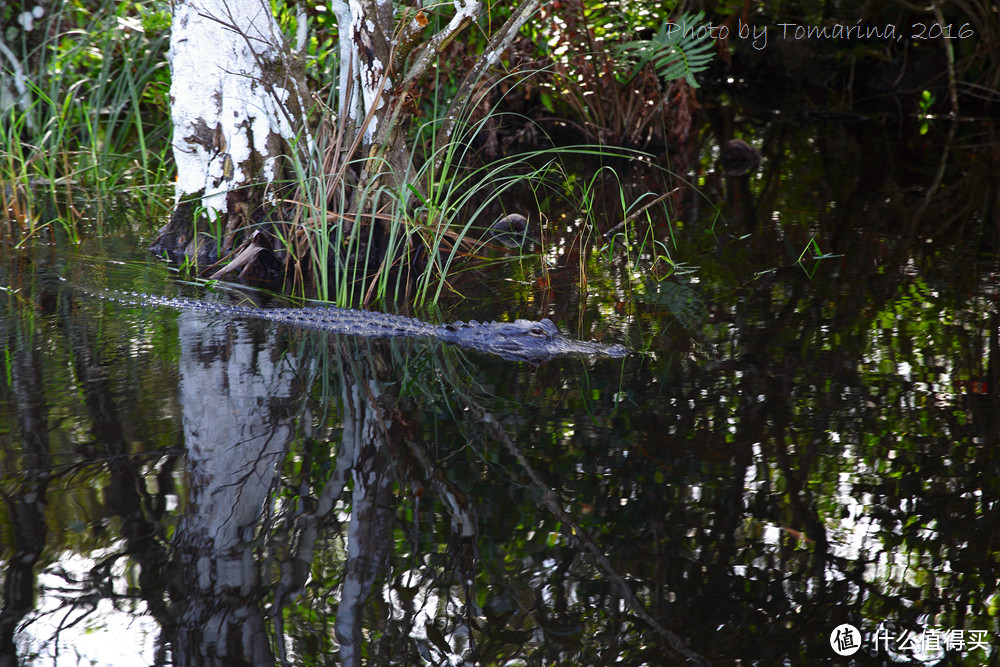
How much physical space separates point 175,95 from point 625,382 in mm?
3324

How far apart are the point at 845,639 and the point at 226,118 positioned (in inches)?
169

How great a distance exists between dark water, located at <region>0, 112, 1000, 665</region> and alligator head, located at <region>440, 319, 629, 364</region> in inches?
3.9

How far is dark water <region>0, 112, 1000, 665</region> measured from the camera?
1.77 m

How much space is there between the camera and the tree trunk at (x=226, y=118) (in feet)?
15.5

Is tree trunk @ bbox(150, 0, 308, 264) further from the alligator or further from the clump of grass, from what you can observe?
the alligator

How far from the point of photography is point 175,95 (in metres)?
4.93

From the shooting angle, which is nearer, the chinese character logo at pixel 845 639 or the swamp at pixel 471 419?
the chinese character logo at pixel 845 639

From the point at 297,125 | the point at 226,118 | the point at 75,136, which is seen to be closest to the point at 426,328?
the point at 297,125

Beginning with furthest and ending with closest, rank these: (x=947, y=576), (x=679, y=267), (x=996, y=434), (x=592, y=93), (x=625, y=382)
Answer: (x=592, y=93) < (x=679, y=267) < (x=625, y=382) < (x=996, y=434) < (x=947, y=576)

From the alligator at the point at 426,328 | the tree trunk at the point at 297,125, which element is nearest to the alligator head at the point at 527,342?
the alligator at the point at 426,328

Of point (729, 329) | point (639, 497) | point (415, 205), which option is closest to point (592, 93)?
point (415, 205)

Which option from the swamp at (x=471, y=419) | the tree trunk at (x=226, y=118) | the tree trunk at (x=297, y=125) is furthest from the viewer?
the tree trunk at (x=226, y=118)

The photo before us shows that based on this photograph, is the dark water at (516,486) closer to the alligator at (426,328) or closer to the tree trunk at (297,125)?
the alligator at (426,328)

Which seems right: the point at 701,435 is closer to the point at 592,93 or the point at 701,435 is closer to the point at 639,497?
the point at 639,497
